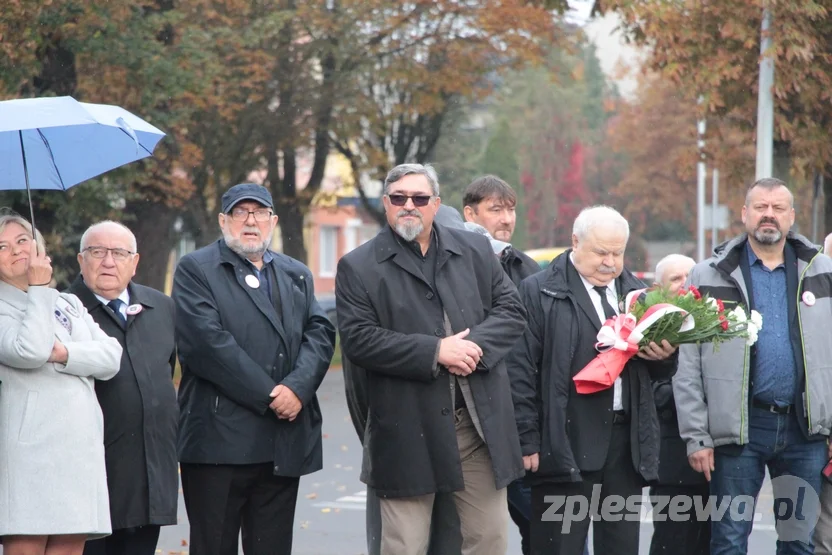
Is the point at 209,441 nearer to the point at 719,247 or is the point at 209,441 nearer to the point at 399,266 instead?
the point at 399,266

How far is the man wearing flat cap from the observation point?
5840mm

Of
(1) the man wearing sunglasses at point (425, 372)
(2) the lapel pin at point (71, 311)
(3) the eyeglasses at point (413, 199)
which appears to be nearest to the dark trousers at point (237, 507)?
(1) the man wearing sunglasses at point (425, 372)

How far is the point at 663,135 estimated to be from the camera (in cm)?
4697

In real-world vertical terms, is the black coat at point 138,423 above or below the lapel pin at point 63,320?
below

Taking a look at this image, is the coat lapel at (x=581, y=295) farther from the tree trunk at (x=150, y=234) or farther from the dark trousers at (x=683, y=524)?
the tree trunk at (x=150, y=234)

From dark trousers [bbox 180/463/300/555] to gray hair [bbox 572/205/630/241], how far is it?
1.96 m

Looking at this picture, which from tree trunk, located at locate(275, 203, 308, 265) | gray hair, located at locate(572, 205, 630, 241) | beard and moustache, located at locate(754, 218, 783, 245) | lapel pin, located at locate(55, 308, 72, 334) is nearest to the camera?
lapel pin, located at locate(55, 308, 72, 334)

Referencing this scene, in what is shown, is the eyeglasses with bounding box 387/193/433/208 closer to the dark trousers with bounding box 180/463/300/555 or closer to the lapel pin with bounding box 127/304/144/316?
the lapel pin with bounding box 127/304/144/316

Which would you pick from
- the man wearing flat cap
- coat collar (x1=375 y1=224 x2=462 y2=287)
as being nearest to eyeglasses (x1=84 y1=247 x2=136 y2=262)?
the man wearing flat cap

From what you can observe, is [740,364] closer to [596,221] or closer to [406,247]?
[596,221]

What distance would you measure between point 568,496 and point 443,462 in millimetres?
826

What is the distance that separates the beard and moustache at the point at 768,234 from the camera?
633cm

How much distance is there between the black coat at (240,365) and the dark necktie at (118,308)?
1.11ft

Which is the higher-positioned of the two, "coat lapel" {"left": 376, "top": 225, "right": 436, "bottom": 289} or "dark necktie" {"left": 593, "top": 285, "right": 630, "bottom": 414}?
"coat lapel" {"left": 376, "top": 225, "right": 436, "bottom": 289}
